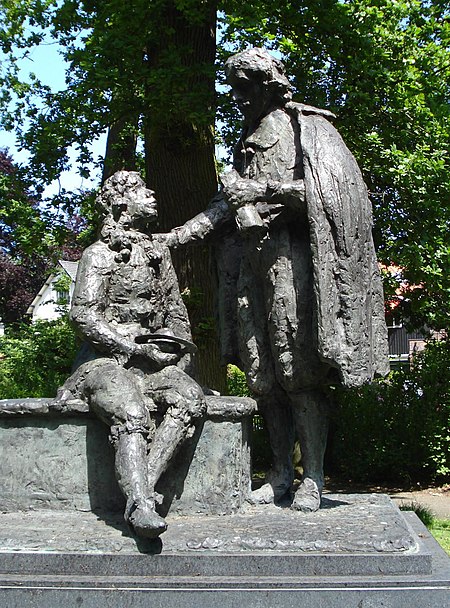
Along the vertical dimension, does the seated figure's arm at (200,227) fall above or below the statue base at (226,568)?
above

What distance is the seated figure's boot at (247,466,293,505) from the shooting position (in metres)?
5.15

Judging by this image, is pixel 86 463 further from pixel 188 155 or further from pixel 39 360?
pixel 39 360

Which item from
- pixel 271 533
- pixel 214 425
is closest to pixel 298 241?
pixel 214 425

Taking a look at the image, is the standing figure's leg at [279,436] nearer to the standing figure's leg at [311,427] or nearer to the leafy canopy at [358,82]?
the standing figure's leg at [311,427]

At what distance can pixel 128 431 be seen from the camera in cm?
446

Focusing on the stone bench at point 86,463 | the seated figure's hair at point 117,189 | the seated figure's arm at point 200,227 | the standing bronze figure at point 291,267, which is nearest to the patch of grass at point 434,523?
the standing bronze figure at point 291,267

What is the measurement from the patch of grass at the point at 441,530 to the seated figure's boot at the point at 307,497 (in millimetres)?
3034

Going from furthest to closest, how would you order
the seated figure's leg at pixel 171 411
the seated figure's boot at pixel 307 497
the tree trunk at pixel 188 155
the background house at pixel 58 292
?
the background house at pixel 58 292, the tree trunk at pixel 188 155, the seated figure's boot at pixel 307 497, the seated figure's leg at pixel 171 411

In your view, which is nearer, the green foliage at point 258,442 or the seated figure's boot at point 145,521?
the seated figure's boot at point 145,521

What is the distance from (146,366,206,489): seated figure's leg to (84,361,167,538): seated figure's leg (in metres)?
0.06

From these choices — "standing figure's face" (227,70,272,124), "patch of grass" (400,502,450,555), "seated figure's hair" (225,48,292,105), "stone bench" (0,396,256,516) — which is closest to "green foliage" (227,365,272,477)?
"patch of grass" (400,502,450,555)

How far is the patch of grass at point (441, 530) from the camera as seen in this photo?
784cm

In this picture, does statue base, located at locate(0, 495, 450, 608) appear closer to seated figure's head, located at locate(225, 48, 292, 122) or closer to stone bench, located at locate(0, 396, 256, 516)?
stone bench, located at locate(0, 396, 256, 516)

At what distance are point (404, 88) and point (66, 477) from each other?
19.8 feet
